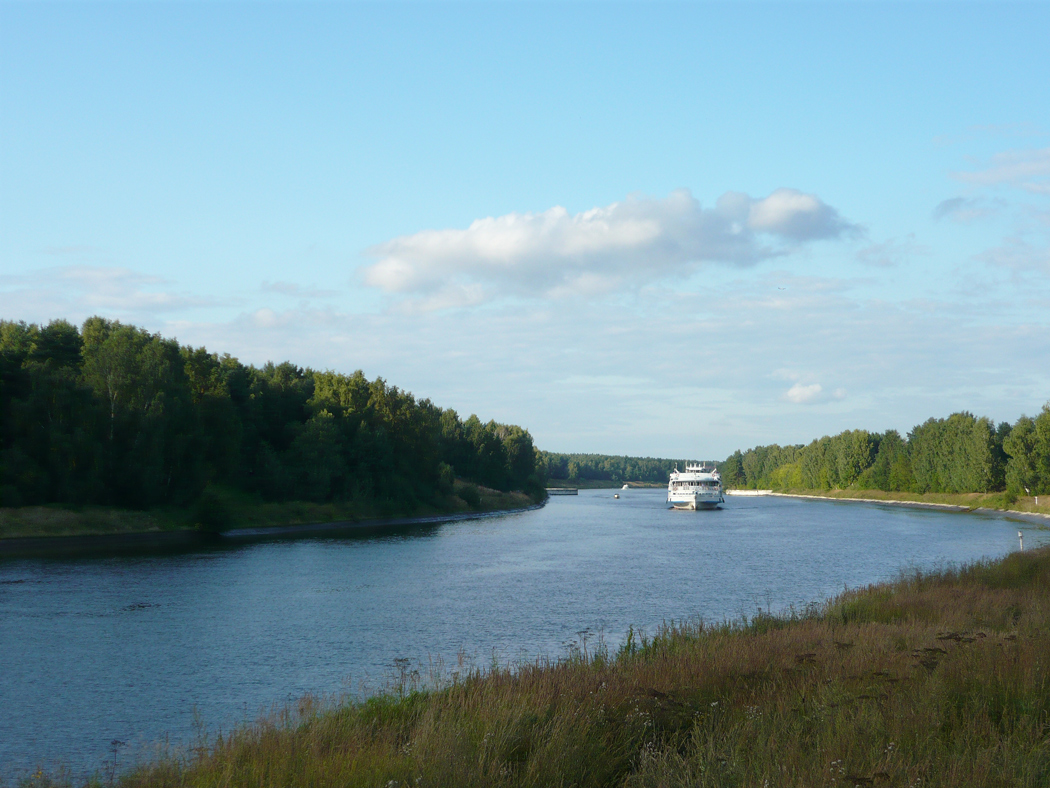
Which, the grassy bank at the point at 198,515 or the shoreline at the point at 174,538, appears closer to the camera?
the shoreline at the point at 174,538

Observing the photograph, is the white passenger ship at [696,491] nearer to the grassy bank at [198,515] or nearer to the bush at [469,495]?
the bush at [469,495]

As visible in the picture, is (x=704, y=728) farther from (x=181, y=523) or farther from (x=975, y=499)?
(x=975, y=499)

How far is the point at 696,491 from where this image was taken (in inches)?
5502

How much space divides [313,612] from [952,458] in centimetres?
13530

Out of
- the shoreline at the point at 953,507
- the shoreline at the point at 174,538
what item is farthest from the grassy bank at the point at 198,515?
the shoreline at the point at 953,507

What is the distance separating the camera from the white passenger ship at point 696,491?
458 ft

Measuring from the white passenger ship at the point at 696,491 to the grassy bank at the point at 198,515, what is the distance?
169ft

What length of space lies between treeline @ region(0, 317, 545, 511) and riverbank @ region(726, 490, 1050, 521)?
250ft

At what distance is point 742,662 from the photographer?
47.4 feet

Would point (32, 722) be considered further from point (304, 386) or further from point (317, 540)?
point (304, 386)

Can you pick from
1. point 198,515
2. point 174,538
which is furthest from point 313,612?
point 198,515

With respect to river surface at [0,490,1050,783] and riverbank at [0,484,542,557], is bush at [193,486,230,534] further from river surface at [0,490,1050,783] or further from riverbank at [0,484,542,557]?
river surface at [0,490,1050,783]

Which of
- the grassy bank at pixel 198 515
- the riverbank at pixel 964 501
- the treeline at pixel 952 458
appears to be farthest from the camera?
the treeline at pixel 952 458

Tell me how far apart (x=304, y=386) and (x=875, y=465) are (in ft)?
424
